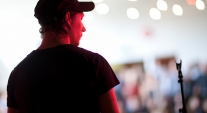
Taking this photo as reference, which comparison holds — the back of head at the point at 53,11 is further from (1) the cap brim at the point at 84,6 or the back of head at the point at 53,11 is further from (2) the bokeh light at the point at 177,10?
(2) the bokeh light at the point at 177,10

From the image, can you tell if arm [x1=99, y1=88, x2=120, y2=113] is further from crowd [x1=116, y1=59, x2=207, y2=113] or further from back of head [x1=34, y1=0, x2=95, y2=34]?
crowd [x1=116, y1=59, x2=207, y2=113]

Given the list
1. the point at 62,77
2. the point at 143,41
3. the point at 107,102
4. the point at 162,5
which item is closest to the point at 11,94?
the point at 62,77

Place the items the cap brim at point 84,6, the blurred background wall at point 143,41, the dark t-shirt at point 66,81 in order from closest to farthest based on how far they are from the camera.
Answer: the dark t-shirt at point 66,81, the cap brim at point 84,6, the blurred background wall at point 143,41

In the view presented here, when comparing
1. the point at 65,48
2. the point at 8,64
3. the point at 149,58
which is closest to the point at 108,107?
the point at 65,48

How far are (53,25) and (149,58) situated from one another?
4.50 feet

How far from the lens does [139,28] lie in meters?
2.08

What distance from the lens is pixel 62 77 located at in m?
0.75

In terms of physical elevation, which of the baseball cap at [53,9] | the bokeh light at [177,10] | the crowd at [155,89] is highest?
the bokeh light at [177,10]

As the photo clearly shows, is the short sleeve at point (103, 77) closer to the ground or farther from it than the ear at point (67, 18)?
closer to the ground

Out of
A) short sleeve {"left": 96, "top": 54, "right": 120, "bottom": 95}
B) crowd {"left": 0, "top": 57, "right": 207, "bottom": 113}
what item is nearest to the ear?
short sleeve {"left": 96, "top": 54, "right": 120, "bottom": 95}

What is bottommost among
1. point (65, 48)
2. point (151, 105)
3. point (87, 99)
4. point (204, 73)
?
point (151, 105)

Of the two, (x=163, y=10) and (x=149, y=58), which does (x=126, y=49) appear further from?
(x=163, y=10)

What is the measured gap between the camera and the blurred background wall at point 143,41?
1850mm

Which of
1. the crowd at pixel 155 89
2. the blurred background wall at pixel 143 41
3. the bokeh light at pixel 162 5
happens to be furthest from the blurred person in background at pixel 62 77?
the bokeh light at pixel 162 5
